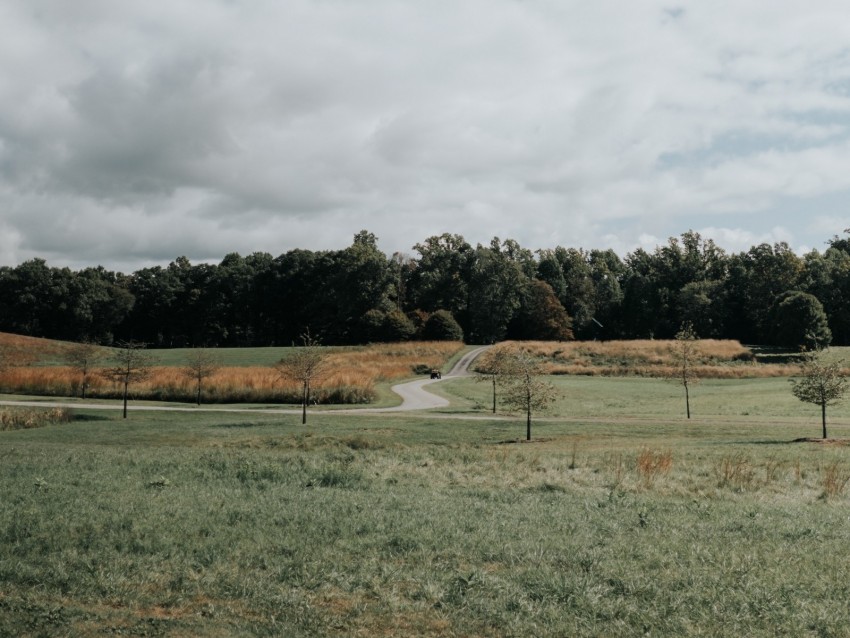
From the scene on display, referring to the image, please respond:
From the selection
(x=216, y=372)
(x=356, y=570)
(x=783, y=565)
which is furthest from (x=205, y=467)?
(x=216, y=372)

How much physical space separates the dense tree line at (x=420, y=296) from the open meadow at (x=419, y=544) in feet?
247

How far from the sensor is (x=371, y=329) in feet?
304

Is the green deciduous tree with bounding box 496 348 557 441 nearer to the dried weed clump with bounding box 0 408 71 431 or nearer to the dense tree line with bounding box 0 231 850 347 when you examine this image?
the dried weed clump with bounding box 0 408 71 431

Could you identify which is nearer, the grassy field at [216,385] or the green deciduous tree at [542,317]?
the grassy field at [216,385]

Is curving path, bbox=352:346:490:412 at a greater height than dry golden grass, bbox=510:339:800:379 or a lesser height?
lesser

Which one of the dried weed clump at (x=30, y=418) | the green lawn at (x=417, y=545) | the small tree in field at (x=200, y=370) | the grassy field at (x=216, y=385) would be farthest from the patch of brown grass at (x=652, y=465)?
the small tree in field at (x=200, y=370)

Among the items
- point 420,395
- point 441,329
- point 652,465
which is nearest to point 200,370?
point 420,395

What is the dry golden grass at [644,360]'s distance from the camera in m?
62.3

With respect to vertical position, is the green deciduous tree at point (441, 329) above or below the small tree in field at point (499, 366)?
above

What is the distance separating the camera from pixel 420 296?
113m

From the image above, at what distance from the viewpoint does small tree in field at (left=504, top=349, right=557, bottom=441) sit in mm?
28609

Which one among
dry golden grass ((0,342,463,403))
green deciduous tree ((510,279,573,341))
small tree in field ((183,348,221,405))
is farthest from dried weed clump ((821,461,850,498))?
green deciduous tree ((510,279,573,341))

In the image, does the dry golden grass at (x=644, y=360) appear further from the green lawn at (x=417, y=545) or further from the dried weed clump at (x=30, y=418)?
the green lawn at (x=417, y=545)

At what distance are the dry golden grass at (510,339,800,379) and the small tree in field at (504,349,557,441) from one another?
30.1 metres
